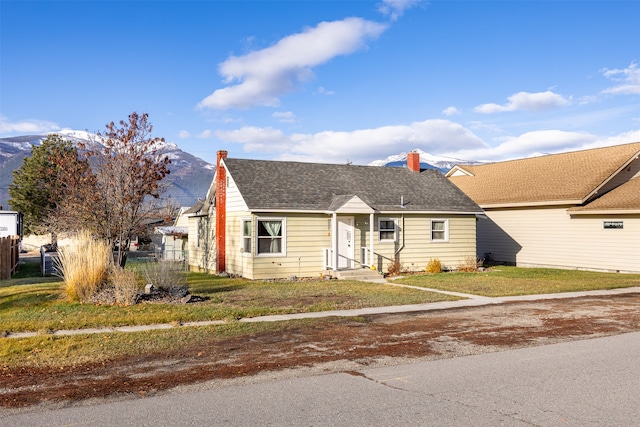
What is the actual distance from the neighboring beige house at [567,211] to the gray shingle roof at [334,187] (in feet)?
11.6

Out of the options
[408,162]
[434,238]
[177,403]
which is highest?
[408,162]

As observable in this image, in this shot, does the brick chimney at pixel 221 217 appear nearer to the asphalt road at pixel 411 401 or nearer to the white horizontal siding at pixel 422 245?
the white horizontal siding at pixel 422 245

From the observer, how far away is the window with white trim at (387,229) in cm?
2402

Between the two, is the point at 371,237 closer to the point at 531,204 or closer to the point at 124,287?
the point at 531,204

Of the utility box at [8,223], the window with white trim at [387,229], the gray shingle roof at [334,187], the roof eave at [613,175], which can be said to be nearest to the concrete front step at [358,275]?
the window with white trim at [387,229]

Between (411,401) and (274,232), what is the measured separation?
51.4 ft

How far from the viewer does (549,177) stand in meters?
28.6

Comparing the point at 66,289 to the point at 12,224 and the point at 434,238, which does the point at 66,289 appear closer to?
the point at 434,238

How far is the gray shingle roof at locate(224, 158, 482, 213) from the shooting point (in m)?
22.3

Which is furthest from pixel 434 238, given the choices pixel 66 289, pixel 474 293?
pixel 66 289

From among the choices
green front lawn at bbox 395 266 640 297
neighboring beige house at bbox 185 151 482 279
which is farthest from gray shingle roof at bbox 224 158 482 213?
green front lawn at bbox 395 266 640 297

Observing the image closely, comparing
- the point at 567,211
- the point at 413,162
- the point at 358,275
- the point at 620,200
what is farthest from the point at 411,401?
the point at 413,162

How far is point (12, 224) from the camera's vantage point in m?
38.3

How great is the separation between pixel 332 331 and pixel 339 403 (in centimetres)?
467
